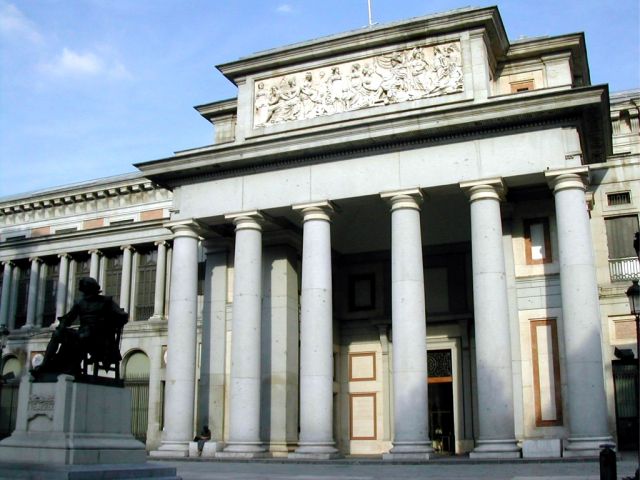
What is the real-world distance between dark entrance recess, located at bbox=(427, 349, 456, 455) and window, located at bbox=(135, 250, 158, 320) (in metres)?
15.3

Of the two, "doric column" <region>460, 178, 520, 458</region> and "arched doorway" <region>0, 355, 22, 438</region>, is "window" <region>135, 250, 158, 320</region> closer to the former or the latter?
"arched doorway" <region>0, 355, 22, 438</region>

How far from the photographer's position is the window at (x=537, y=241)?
96.3 ft

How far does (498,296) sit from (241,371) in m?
9.88

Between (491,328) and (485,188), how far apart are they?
4.84 meters

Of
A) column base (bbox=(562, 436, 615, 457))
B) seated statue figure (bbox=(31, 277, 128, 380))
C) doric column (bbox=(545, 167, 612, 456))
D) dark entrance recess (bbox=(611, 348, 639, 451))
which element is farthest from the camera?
dark entrance recess (bbox=(611, 348, 639, 451))

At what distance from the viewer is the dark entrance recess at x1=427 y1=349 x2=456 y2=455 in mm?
33406

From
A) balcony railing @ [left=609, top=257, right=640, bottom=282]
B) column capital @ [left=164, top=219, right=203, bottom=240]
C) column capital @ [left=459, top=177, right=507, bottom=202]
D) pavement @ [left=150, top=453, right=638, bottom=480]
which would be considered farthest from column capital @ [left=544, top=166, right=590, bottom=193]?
column capital @ [left=164, top=219, right=203, bottom=240]

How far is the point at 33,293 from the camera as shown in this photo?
44.0 metres

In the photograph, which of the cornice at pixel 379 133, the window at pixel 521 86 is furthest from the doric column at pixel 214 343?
the window at pixel 521 86

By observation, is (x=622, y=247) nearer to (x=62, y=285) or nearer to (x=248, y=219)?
(x=248, y=219)

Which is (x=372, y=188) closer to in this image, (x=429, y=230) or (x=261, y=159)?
(x=261, y=159)

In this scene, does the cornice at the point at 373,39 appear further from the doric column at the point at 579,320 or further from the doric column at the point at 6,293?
the doric column at the point at 6,293

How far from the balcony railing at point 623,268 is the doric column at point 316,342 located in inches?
473

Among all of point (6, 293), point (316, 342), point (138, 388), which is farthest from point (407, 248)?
point (6, 293)
